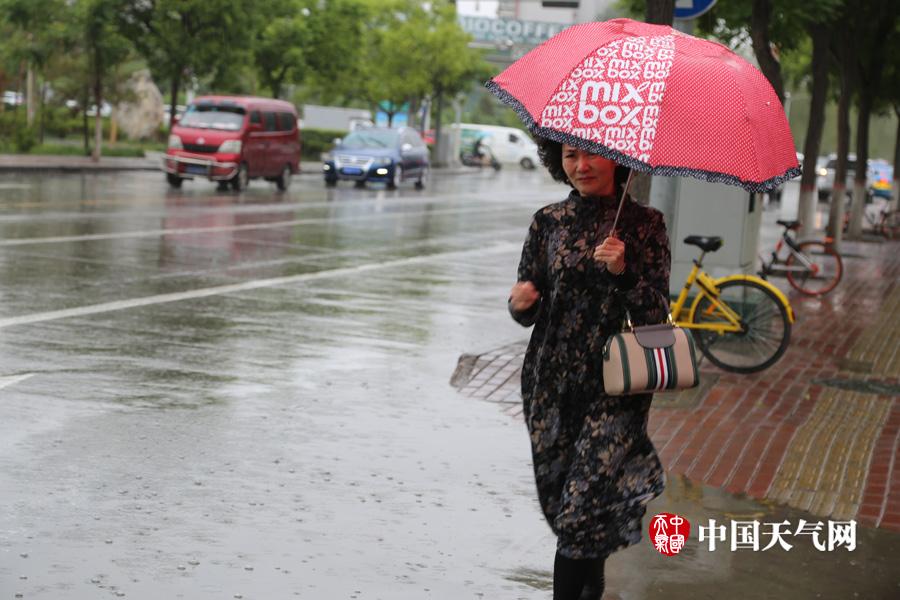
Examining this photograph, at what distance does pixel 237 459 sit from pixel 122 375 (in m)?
2.19

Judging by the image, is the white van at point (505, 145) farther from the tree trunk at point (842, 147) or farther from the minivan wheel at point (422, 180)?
the tree trunk at point (842, 147)

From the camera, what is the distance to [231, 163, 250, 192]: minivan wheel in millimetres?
30438

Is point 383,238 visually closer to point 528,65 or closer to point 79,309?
point 79,309

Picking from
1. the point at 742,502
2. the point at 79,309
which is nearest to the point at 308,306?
the point at 79,309

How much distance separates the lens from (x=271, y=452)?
7309mm

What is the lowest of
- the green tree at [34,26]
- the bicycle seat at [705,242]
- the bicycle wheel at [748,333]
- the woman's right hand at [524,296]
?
the bicycle wheel at [748,333]

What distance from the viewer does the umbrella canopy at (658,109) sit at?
4.50 meters

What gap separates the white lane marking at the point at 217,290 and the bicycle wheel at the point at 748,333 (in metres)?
4.61

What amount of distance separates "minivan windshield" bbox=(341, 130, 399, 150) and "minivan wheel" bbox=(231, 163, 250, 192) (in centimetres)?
637

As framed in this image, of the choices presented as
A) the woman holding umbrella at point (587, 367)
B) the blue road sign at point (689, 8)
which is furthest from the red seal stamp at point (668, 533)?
the blue road sign at point (689, 8)

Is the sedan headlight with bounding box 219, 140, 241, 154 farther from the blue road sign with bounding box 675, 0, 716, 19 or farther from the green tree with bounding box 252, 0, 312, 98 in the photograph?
the blue road sign with bounding box 675, 0, 716, 19

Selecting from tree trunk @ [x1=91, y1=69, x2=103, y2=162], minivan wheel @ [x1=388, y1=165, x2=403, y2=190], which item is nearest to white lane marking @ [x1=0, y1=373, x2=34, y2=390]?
minivan wheel @ [x1=388, y1=165, x2=403, y2=190]

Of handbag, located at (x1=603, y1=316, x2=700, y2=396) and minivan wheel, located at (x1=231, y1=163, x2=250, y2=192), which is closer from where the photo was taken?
handbag, located at (x1=603, y1=316, x2=700, y2=396)

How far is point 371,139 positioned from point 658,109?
33.3m
